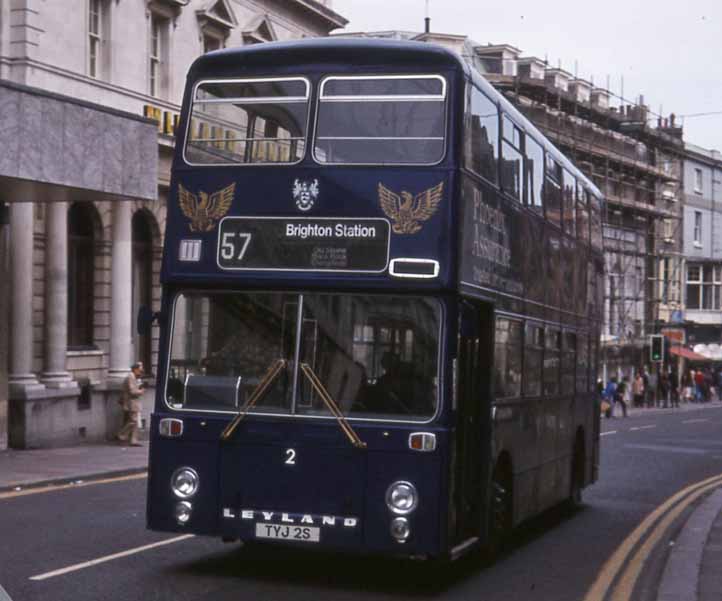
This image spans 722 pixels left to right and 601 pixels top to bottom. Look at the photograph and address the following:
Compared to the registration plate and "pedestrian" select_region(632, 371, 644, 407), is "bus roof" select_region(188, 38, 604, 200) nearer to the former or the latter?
the registration plate

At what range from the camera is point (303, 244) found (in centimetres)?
1091

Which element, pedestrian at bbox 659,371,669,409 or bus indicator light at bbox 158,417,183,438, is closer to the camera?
bus indicator light at bbox 158,417,183,438

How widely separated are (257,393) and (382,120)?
86.2 inches

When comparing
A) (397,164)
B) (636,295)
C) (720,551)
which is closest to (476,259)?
(397,164)

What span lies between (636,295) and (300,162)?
5843cm

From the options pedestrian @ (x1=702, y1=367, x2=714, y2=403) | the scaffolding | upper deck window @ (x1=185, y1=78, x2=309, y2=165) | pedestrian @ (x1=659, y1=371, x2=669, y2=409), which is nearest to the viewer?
upper deck window @ (x1=185, y1=78, x2=309, y2=165)

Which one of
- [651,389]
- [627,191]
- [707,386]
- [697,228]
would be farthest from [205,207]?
[697,228]

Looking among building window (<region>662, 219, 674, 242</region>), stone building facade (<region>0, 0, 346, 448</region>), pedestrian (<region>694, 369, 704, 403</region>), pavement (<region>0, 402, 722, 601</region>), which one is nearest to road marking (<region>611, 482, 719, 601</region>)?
pavement (<region>0, 402, 722, 601</region>)

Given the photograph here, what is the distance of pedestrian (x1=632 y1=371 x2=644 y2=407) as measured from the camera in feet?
205

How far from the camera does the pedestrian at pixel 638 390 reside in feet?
205

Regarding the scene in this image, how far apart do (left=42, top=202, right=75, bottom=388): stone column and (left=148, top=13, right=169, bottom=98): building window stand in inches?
A: 199

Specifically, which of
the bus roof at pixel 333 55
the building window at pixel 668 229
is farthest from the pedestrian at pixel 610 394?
the bus roof at pixel 333 55

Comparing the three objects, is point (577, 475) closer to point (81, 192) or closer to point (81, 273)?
point (81, 192)

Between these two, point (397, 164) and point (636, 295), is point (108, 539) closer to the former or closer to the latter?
point (397, 164)
